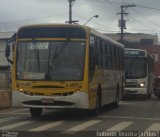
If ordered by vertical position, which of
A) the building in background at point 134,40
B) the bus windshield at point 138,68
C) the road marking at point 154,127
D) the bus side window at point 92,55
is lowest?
the road marking at point 154,127

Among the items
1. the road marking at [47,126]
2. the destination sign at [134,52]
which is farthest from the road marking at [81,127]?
the destination sign at [134,52]

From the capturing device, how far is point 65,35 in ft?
62.8

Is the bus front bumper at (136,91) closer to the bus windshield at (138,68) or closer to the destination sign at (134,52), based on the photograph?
the bus windshield at (138,68)

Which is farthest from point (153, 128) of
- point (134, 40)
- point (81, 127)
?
point (134, 40)

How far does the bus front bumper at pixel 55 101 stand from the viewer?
18.5 metres

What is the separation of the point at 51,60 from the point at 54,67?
0.27 meters

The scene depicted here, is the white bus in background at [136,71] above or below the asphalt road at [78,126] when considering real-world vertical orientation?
above

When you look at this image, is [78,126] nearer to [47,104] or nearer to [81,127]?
[81,127]

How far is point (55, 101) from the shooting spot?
1856cm

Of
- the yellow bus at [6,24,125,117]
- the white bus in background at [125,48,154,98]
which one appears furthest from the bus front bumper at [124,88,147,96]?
the yellow bus at [6,24,125,117]

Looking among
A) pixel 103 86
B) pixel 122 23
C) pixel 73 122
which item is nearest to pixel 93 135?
pixel 73 122

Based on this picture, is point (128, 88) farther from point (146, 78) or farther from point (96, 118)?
point (96, 118)

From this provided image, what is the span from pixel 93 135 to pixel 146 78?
22024 mm

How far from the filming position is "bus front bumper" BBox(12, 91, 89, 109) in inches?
727
